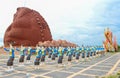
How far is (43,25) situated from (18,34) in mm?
8635

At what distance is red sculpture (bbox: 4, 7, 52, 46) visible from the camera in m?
66.3

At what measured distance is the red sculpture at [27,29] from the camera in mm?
66312

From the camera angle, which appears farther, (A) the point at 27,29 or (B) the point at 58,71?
(A) the point at 27,29

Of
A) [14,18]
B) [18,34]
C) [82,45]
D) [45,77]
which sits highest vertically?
[14,18]

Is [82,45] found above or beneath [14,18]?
beneath

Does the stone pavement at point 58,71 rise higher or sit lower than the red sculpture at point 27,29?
lower

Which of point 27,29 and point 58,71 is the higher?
point 27,29

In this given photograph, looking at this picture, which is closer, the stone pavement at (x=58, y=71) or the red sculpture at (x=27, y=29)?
the stone pavement at (x=58, y=71)

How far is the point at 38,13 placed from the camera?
72.2 meters

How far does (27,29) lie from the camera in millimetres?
67750

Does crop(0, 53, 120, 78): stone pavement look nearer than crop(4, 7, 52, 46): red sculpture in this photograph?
Yes

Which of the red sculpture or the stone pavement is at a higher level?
the red sculpture

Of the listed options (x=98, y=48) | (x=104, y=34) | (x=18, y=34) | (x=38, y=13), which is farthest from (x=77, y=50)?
(x=104, y=34)

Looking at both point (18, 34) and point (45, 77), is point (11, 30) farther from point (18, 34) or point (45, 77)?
point (45, 77)
